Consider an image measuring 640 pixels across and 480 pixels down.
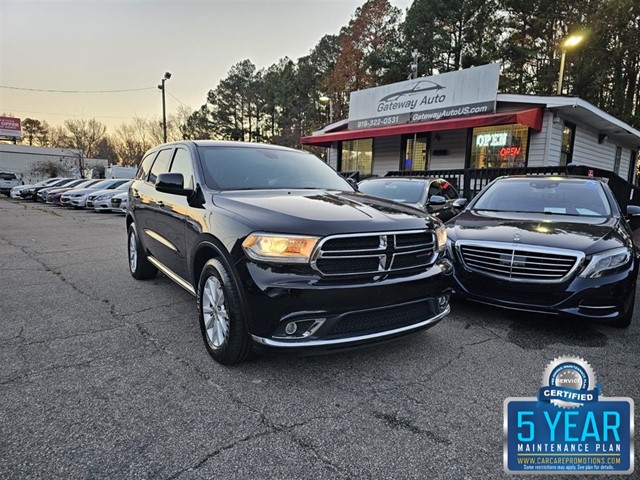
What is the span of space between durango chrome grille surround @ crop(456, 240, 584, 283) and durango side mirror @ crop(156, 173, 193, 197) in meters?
2.79

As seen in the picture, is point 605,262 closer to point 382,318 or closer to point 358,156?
point 382,318

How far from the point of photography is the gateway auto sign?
12.8 m

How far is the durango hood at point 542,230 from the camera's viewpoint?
3766 millimetres

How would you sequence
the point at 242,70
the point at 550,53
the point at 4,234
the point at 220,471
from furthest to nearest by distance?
the point at 242,70 → the point at 550,53 → the point at 4,234 → the point at 220,471

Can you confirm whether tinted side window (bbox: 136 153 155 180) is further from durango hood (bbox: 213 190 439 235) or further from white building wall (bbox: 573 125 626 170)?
white building wall (bbox: 573 125 626 170)

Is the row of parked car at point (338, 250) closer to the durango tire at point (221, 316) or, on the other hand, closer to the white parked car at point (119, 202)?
the durango tire at point (221, 316)

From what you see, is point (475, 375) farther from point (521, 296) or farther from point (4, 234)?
point (4, 234)

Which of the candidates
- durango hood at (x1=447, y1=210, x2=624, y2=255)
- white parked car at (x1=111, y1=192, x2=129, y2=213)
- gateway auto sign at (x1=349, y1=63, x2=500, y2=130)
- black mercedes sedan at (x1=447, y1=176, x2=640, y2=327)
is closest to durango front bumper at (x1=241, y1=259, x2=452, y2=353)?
black mercedes sedan at (x1=447, y1=176, x2=640, y2=327)

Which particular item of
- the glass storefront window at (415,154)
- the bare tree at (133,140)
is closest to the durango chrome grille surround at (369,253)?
the glass storefront window at (415,154)

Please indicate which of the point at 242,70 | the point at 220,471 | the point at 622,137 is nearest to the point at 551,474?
the point at 220,471

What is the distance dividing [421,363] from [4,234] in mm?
10748

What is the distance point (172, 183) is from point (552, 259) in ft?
11.4

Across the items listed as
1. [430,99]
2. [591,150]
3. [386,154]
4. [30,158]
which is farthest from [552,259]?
[30,158]

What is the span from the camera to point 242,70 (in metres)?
48.8
